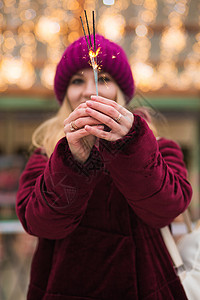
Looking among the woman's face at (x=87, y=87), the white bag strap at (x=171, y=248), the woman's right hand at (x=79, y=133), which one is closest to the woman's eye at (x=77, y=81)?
the woman's face at (x=87, y=87)

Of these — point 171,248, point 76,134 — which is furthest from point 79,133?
point 171,248

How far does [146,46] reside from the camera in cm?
201

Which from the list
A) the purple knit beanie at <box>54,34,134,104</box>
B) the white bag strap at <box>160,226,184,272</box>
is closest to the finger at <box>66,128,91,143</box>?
the purple knit beanie at <box>54,34,134,104</box>

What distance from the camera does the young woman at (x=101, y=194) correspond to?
0.39 metres

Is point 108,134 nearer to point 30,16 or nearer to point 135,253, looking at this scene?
point 135,253

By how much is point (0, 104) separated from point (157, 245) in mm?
2181

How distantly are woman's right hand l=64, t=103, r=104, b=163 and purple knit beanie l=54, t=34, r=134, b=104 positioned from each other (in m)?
0.09

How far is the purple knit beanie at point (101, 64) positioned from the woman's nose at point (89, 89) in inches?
1.0

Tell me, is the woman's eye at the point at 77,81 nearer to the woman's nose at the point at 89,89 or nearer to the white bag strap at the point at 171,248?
the woman's nose at the point at 89,89

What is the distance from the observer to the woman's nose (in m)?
0.41

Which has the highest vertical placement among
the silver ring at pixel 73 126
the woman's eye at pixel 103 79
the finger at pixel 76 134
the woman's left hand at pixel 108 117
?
the woman's eye at pixel 103 79

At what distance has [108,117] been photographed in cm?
35

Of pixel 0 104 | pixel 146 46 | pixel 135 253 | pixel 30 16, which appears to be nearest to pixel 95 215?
pixel 135 253

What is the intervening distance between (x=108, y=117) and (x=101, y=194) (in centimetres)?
22
